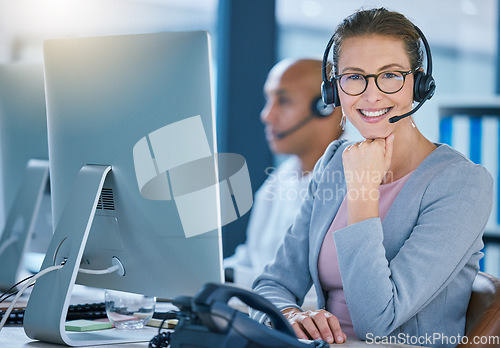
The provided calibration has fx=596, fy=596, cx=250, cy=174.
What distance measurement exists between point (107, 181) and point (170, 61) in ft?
0.92

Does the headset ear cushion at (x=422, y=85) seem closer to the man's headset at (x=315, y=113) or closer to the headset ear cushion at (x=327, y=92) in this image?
the headset ear cushion at (x=327, y=92)

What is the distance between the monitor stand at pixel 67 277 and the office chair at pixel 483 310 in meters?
0.68

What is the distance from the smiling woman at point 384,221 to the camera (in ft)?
4.09

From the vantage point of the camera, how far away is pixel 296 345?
3.04 ft

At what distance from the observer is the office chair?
4.06ft

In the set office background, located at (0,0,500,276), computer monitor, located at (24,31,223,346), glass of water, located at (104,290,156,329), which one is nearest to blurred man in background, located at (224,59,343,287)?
office background, located at (0,0,500,276)

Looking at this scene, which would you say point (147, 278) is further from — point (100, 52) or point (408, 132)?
point (408, 132)

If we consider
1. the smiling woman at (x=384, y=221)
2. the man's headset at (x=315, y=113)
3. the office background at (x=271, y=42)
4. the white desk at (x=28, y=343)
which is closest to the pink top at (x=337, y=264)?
the smiling woman at (x=384, y=221)

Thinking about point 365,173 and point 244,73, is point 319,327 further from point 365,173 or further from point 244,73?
point 244,73

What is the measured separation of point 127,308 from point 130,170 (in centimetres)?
32

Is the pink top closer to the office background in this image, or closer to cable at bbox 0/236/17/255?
cable at bbox 0/236/17/255

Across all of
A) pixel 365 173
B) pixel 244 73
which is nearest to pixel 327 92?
pixel 365 173

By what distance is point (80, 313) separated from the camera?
1379mm

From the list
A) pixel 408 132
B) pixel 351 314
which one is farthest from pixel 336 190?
pixel 351 314
